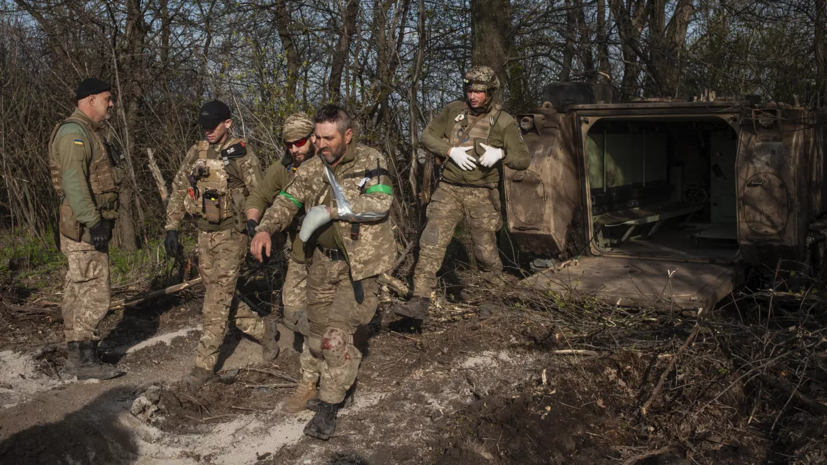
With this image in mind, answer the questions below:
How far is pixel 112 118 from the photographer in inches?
328

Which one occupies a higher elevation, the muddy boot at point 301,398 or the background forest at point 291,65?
the background forest at point 291,65

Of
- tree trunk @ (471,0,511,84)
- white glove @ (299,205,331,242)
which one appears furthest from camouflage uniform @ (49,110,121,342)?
tree trunk @ (471,0,511,84)

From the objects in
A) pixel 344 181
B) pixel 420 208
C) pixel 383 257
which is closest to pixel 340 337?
pixel 383 257

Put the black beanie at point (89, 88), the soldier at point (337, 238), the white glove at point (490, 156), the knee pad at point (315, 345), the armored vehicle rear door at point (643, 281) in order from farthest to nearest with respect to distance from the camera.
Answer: the white glove at point (490, 156) < the armored vehicle rear door at point (643, 281) < the black beanie at point (89, 88) < the knee pad at point (315, 345) < the soldier at point (337, 238)

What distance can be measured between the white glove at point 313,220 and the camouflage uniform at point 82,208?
1.90 m

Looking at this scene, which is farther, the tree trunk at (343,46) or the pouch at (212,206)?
the tree trunk at (343,46)

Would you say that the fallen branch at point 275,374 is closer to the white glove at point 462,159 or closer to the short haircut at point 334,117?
the short haircut at point 334,117

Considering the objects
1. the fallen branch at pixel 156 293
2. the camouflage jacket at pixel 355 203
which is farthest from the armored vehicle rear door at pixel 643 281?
the fallen branch at pixel 156 293

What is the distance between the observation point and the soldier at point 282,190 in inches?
186

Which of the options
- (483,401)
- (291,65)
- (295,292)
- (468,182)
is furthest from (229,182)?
(291,65)

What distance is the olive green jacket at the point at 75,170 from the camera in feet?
16.6

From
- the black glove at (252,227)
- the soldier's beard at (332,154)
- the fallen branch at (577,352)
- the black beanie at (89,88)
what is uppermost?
the black beanie at (89,88)

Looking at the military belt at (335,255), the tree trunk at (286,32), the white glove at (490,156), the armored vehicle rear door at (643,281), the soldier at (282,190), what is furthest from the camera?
the tree trunk at (286,32)

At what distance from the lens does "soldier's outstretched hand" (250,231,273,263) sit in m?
4.04
